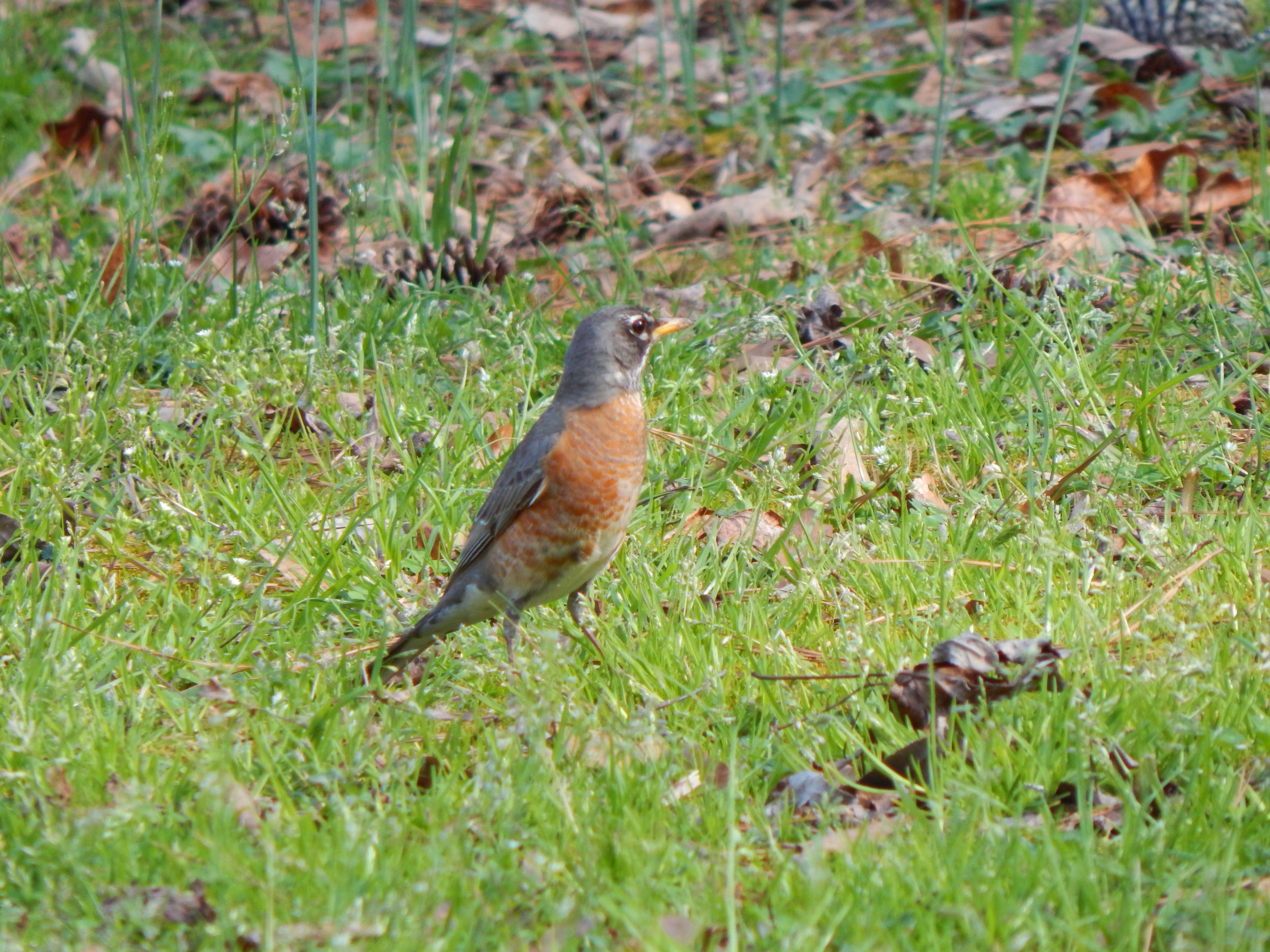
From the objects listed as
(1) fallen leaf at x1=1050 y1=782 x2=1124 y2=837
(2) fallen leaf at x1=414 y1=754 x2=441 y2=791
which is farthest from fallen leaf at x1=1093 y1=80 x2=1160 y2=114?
(2) fallen leaf at x1=414 y1=754 x2=441 y2=791

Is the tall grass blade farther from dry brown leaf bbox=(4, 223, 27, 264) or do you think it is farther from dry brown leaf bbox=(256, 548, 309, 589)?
dry brown leaf bbox=(4, 223, 27, 264)

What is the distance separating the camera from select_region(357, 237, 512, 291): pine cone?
20.8 ft

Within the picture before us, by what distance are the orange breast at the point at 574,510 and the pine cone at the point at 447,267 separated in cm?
222

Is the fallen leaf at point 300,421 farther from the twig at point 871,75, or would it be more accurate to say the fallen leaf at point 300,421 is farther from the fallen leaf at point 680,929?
the twig at point 871,75

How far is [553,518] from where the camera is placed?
417cm

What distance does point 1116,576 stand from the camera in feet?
11.4

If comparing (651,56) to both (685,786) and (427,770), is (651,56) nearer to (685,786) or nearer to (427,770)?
(427,770)

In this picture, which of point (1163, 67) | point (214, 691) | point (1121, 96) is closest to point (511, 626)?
point (214, 691)

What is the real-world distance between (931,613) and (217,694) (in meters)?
1.99

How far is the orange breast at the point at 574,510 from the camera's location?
4.15 meters

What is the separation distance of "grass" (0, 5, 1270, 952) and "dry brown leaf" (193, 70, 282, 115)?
→ 11.3ft

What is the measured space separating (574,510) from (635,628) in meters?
0.42

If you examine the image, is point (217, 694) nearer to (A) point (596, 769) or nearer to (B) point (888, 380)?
(A) point (596, 769)

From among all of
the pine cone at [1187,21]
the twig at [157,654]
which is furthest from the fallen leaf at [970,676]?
the pine cone at [1187,21]
